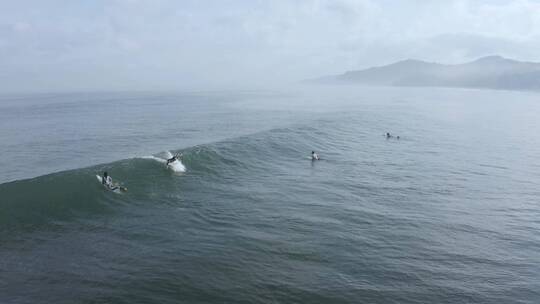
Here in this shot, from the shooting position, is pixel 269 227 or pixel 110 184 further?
pixel 110 184

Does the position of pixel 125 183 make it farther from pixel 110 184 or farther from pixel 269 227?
pixel 269 227

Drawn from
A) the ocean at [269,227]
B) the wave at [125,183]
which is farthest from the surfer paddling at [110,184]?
the ocean at [269,227]

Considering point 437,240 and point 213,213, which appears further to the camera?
point 213,213

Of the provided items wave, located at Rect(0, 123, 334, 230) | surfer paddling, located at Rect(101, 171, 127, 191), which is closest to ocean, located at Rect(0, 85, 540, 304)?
wave, located at Rect(0, 123, 334, 230)

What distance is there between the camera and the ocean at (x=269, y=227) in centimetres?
1900

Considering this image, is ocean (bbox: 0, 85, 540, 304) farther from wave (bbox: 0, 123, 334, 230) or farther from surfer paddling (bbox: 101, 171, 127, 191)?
surfer paddling (bbox: 101, 171, 127, 191)

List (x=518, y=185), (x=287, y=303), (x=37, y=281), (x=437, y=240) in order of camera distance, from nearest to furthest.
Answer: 1. (x=287, y=303)
2. (x=37, y=281)
3. (x=437, y=240)
4. (x=518, y=185)

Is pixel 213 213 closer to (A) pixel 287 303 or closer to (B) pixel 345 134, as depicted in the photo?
(A) pixel 287 303

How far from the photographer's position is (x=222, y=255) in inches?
864

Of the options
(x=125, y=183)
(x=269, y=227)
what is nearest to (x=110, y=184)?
(x=125, y=183)

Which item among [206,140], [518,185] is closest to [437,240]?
[518,185]

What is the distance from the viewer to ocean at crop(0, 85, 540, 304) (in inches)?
748

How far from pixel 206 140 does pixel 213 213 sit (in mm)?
30992

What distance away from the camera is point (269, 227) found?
25969mm
